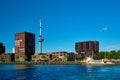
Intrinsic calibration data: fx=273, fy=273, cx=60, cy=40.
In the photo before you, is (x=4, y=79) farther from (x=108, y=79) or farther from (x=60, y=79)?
(x=108, y=79)

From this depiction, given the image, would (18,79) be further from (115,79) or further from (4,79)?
(115,79)

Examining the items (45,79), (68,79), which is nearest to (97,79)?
(68,79)

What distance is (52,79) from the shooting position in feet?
302

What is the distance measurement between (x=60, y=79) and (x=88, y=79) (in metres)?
9.35

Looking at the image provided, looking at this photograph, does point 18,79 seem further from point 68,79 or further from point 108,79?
point 108,79

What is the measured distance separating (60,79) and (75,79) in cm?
502

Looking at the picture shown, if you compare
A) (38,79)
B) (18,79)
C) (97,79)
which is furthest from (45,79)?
(97,79)

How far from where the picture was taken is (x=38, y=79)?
91812 mm

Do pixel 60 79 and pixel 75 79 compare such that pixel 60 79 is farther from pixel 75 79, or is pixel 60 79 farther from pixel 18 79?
Answer: pixel 18 79

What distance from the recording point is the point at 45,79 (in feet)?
302


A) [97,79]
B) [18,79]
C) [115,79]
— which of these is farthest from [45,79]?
[115,79]

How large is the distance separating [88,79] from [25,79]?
68.7ft

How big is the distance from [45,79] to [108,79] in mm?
21117

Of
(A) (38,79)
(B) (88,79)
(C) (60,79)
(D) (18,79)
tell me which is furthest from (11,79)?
(B) (88,79)
